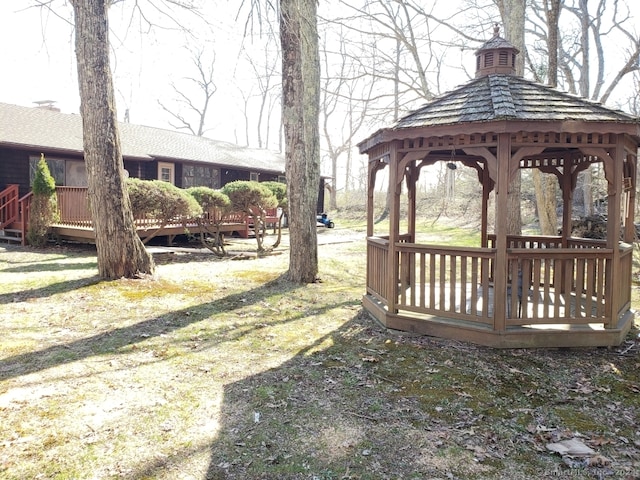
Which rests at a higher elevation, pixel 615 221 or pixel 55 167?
pixel 55 167

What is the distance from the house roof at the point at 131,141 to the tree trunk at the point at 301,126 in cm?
1075

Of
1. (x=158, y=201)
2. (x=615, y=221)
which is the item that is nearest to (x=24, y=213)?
(x=158, y=201)

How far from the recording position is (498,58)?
682 centimetres

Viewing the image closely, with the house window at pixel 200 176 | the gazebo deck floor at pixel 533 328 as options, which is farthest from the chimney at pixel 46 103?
the gazebo deck floor at pixel 533 328

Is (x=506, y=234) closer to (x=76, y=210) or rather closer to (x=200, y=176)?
(x=76, y=210)

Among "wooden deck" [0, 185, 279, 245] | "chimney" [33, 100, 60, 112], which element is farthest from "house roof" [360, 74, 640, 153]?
"chimney" [33, 100, 60, 112]

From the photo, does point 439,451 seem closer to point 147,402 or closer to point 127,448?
point 127,448

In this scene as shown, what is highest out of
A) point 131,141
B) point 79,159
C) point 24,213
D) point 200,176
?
point 131,141

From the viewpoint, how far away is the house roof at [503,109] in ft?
17.7

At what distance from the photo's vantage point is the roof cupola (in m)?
6.80

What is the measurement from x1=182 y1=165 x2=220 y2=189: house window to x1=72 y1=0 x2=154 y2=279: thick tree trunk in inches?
530

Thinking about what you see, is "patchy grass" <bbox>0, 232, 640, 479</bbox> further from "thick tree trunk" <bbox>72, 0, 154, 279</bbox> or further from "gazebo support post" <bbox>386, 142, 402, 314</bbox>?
"thick tree trunk" <bbox>72, 0, 154, 279</bbox>

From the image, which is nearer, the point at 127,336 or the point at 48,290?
the point at 127,336

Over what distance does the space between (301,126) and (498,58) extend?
12.4 feet
